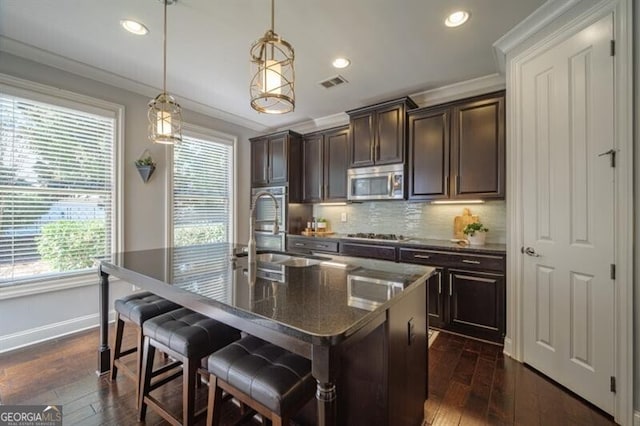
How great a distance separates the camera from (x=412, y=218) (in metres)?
3.65

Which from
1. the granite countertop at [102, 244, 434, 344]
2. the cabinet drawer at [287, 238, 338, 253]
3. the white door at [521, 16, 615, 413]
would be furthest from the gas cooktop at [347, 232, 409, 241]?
the granite countertop at [102, 244, 434, 344]

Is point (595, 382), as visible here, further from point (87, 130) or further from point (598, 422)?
point (87, 130)

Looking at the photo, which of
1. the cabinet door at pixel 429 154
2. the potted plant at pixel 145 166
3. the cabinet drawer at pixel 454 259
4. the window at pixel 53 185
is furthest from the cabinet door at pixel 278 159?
the cabinet drawer at pixel 454 259

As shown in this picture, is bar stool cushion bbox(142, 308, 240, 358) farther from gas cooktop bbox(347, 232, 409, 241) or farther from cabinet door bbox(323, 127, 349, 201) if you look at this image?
cabinet door bbox(323, 127, 349, 201)

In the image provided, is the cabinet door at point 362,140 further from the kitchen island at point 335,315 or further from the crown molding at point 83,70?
the crown molding at point 83,70

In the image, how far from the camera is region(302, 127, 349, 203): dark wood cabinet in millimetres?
3920

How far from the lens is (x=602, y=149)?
1.76m

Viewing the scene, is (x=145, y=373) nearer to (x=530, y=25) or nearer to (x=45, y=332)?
(x=45, y=332)

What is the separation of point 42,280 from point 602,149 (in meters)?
4.78

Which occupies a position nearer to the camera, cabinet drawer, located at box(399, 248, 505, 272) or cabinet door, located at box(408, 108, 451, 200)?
cabinet drawer, located at box(399, 248, 505, 272)

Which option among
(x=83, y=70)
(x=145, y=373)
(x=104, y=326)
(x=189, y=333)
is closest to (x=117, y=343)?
(x=104, y=326)

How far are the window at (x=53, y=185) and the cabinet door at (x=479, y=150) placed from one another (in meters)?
→ 3.89

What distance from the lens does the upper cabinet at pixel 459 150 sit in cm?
277

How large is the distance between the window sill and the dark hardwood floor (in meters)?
0.52
